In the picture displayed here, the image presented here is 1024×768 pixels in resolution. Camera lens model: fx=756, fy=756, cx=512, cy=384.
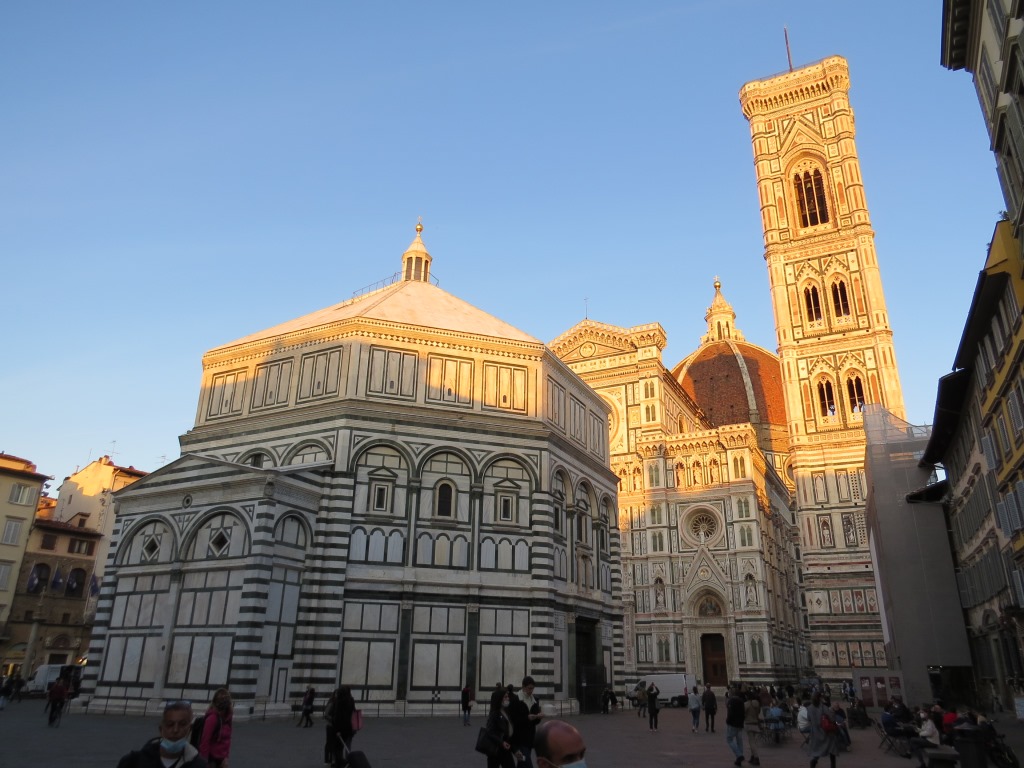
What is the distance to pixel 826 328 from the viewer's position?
5478 cm

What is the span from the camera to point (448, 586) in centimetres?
2508

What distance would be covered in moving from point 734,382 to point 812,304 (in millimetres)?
30409

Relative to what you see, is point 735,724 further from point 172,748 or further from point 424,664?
point 424,664

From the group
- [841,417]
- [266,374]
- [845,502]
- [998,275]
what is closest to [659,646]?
[845,502]

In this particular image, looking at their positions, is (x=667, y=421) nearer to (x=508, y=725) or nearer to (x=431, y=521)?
(x=431, y=521)

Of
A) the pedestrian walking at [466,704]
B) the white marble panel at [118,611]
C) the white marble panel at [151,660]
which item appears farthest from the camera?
the white marble panel at [118,611]

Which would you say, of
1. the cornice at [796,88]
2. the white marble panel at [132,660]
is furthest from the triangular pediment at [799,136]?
the white marble panel at [132,660]

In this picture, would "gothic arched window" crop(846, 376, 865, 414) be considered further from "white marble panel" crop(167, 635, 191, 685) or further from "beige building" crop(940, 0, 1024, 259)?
"white marble panel" crop(167, 635, 191, 685)

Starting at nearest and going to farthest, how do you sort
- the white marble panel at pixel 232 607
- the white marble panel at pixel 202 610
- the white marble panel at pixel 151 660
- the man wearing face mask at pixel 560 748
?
the man wearing face mask at pixel 560 748
the white marble panel at pixel 232 607
the white marble panel at pixel 202 610
the white marble panel at pixel 151 660

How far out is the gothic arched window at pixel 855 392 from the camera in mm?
52062

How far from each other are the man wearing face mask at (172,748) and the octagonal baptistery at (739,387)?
76.3 m

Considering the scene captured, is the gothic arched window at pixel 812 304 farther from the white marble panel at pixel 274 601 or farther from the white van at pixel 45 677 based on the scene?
the white van at pixel 45 677

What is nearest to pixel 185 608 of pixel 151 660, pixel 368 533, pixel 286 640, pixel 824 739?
pixel 151 660

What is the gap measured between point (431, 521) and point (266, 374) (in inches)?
352
